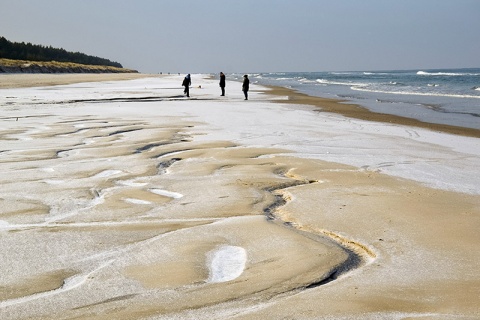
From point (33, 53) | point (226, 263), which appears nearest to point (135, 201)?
point (226, 263)

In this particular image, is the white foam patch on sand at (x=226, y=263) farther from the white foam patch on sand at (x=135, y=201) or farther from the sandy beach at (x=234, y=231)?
the white foam patch on sand at (x=135, y=201)

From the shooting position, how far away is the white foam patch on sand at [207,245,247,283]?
3.83 m

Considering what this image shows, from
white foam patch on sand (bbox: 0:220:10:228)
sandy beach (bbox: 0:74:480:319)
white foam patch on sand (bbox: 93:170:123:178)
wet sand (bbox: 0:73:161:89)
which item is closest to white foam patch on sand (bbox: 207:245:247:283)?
sandy beach (bbox: 0:74:480:319)

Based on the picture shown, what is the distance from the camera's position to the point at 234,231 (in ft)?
16.0

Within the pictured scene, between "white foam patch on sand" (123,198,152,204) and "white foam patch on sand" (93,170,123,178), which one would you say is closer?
"white foam patch on sand" (123,198,152,204)

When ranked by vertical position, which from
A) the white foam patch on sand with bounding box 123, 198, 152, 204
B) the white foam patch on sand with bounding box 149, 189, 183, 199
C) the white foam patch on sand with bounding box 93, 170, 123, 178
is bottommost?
the white foam patch on sand with bounding box 93, 170, 123, 178

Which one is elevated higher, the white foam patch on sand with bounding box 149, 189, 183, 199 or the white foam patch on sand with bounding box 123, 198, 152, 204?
the white foam patch on sand with bounding box 123, 198, 152, 204

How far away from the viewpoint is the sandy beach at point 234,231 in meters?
3.41

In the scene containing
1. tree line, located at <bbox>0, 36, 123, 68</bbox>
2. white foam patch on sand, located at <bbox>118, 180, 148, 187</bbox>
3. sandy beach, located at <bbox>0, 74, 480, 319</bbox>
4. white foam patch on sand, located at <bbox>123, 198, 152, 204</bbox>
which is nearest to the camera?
sandy beach, located at <bbox>0, 74, 480, 319</bbox>

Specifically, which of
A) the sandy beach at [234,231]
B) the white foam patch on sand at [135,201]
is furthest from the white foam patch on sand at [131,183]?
the white foam patch on sand at [135,201]

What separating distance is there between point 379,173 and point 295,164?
115 centimetres

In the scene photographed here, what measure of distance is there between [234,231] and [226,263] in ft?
2.55

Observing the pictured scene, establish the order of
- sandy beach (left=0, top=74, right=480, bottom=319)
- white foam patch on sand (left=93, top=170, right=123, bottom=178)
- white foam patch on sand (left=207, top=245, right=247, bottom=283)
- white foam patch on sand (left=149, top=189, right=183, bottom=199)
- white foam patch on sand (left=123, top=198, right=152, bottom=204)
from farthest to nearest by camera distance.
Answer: white foam patch on sand (left=93, top=170, right=123, bottom=178)
white foam patch on sand (left=149, top=189, right=183, bottom=199)
white foam patch on sand (left=123, top=198, right=152, bottom=204)
white foam patch on sand (left=207, top=245, right=247, bottom=283)
sandy beach (left=0, top=74, right=480, bottom=319)

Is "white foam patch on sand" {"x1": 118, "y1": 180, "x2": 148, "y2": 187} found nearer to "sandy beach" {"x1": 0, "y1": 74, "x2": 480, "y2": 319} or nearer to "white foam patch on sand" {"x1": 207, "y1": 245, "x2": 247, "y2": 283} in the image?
"sandy beach" {"x1": 0, "y1": 74, "x2": 480, "y2": 319}
